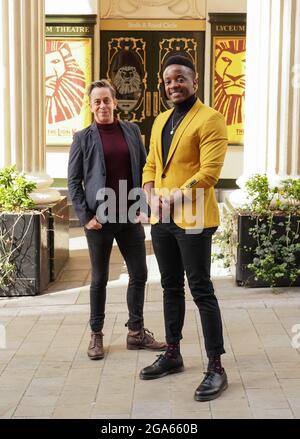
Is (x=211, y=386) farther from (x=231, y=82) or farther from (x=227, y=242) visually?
(x=231, y=82)

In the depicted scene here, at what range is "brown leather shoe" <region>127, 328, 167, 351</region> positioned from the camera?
5285mm

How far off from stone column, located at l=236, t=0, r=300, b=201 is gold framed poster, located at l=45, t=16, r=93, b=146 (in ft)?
16.3

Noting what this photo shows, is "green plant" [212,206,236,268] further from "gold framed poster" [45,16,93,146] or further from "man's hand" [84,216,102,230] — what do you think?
"gold framed poster" [45,16,93,146]

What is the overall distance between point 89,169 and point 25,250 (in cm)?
203

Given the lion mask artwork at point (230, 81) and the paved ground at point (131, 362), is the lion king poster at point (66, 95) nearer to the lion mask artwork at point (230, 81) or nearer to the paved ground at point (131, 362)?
the lion mask artwork at point (230, 81)

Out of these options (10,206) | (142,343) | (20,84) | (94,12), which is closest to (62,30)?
(94,12)

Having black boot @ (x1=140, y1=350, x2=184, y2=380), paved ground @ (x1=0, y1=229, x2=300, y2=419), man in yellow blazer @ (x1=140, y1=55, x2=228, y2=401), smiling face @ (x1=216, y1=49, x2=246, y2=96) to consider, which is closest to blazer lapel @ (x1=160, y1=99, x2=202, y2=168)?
man in yellow blazer @ (x1=140, y1=55, x2=228, y2=401)

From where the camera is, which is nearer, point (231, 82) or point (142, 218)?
point (142, 218)

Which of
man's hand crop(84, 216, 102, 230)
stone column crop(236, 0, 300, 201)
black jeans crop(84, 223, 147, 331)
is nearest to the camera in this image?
man's hand crop(84, 216, 102, 230)

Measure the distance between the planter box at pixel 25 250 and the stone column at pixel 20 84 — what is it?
0.67m

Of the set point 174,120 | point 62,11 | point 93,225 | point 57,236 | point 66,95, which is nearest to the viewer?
point 174,120

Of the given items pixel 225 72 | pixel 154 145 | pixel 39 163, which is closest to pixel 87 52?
pixel 225 72

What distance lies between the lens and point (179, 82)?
4.35m

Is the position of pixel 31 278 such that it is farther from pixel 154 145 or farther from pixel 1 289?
pixel 154 145
